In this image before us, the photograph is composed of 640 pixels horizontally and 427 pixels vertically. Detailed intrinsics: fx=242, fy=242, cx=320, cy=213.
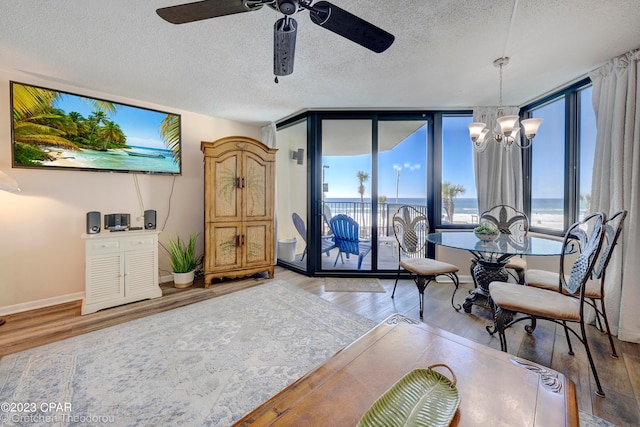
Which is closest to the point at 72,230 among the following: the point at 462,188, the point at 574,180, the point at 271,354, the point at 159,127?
the point at 159,127

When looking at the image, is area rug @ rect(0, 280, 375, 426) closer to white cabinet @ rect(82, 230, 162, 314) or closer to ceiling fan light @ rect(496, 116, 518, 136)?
white cabinet @ rect(82, 230, 162, 314)

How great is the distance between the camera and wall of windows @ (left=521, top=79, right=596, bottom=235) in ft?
8.76

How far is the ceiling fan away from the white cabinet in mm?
2403

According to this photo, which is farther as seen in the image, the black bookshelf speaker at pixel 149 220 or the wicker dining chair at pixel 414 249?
the black bookshelf speaker at pixel 149 220

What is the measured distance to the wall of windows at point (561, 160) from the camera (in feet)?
8.76

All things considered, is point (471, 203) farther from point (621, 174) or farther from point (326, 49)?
point (326, 49)

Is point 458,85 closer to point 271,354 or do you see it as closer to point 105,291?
point 271,354

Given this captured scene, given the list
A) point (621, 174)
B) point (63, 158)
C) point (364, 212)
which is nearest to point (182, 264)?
point (63, 158)

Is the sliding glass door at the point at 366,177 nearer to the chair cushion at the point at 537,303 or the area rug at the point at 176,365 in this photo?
the area rug at the point at 176,365

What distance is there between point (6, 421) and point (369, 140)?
4.08 metres

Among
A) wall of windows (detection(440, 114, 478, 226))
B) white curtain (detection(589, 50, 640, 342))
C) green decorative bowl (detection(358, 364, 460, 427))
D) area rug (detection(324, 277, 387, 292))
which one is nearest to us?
green decorative bowl (detection(358, 364, 460, 427))

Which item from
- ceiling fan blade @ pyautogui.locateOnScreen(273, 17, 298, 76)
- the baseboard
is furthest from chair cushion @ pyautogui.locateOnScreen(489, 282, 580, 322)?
the baseboard

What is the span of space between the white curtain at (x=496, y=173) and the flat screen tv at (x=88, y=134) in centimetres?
434

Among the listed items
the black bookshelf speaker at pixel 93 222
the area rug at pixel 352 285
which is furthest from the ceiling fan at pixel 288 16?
the area rug at pixel 352 285
